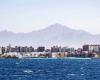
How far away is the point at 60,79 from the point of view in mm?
107438

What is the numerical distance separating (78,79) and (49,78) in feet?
21.0

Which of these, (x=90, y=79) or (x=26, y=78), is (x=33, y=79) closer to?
(x=26, y=78)

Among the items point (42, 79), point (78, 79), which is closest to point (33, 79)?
point (42, 79)

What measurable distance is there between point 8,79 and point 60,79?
10268 millimetres

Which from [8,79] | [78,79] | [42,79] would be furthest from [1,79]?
[78,79]

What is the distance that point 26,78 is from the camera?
362 feet

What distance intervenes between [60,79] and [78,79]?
3578 millimetres

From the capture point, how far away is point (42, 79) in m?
108

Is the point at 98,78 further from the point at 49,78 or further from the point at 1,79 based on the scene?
the point at 1,79

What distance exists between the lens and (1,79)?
106500 mm

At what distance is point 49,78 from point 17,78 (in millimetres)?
6512

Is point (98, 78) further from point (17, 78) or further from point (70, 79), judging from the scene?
point (17, 78)

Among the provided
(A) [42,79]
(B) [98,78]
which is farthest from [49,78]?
(B) [98,78]

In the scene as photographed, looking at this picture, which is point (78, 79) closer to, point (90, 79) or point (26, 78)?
point (90, 79)
